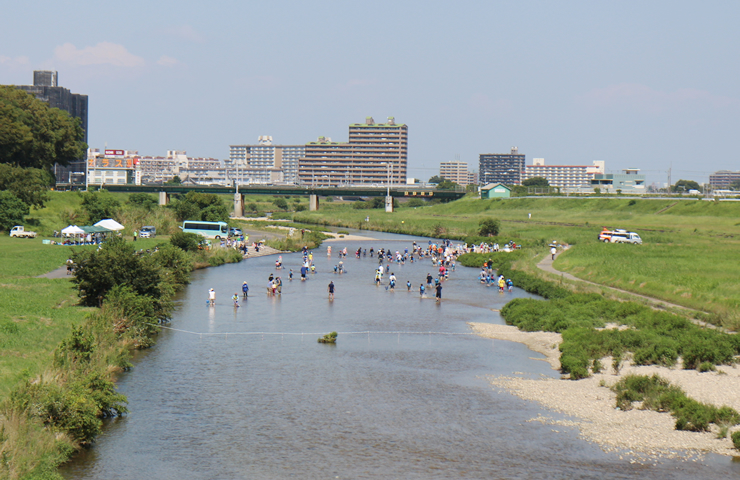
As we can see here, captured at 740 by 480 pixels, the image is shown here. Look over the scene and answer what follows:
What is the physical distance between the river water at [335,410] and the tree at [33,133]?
6862cm

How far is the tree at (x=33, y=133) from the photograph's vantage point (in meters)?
104

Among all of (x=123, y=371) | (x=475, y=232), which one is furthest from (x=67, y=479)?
(x=475, y=232)

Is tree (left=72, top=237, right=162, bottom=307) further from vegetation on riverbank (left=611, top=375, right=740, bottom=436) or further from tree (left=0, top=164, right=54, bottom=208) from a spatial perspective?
tree (left=0, top=164, right=54, bottom=208)

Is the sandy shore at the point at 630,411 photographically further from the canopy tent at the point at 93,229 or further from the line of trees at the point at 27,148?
the line of trees at the point at 27,148

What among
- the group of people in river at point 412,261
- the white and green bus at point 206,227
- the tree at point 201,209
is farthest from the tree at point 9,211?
the group of people in river at point 412,261

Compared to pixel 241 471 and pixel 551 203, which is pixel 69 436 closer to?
pixel 241 471

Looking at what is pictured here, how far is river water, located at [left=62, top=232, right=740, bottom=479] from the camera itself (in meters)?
23.7

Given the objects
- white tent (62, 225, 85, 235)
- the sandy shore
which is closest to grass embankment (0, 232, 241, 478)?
the sandy shore

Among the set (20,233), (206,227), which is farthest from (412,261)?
(20,233)

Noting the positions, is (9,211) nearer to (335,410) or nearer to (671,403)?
(335,410)

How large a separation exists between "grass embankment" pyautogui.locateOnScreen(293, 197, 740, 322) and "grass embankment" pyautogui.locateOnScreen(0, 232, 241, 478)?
3346cm

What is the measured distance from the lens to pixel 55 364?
90.8 feet

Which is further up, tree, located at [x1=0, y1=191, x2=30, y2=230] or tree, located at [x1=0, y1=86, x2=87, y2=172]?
tree, located at [x1=0, y1=86, x2=87, y2=172]

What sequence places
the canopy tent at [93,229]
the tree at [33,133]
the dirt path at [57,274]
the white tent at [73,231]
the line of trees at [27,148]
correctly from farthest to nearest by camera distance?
1. the tree at [33,133]
2. the line of trees at [27,148]
3. the canopy tent at [93,229]
4. the white tent at [73,231]
5. the dirt path at [57,274]
